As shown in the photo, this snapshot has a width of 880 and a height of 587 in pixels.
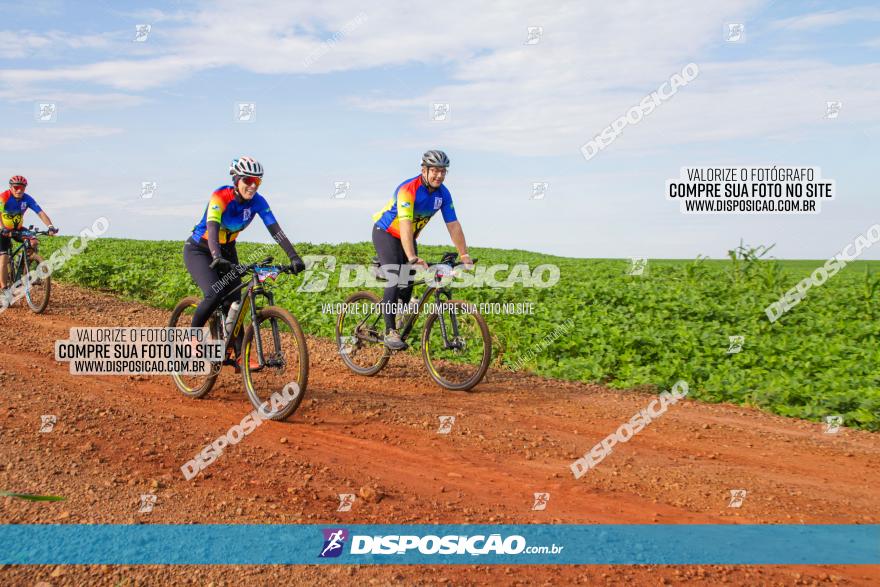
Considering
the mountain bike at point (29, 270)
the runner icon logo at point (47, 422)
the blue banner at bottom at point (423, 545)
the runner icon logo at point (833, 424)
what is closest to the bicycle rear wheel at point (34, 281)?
the mountain bike at point (29, 270)

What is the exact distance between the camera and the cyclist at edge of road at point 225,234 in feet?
24.9

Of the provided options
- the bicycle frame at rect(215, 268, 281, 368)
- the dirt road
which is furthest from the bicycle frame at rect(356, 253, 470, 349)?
the bicycle frame at rect(215, 268, 281, 368)

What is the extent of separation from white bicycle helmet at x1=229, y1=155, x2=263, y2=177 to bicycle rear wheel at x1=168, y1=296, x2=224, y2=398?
176 cm

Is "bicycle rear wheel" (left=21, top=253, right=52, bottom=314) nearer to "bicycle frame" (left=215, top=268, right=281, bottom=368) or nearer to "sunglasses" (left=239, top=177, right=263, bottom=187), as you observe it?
"bicycle frame" (left=215, top=268, right=281, bottom=368)

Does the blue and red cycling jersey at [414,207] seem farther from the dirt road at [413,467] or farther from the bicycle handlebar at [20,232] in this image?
the bicycle handlebar at [20,232]

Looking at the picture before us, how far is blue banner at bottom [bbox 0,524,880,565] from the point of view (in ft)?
14.4

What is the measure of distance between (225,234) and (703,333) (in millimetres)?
8123

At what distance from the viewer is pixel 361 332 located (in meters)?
10.0

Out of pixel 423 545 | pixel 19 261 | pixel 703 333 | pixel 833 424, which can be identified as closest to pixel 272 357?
→ pixel 423 545

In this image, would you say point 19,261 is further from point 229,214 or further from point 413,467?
point 413,467

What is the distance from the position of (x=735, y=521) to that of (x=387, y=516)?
2.88m

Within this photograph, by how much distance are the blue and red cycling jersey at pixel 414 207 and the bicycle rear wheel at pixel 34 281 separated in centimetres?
899

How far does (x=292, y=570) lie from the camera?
4.24m

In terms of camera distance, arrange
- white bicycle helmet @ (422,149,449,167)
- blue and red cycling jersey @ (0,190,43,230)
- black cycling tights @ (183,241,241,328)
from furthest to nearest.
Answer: blue and red cycling jersey @ (0,190,43,230) → white bicycle helmet @ (422,149,449,167) → black cycling tights @ (183,241,241,328)
